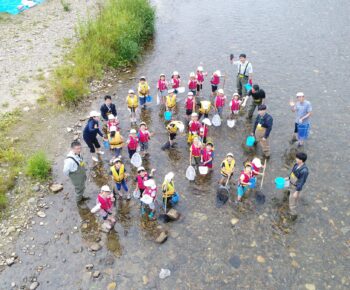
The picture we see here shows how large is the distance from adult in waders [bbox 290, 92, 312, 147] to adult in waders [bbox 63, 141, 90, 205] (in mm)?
7882

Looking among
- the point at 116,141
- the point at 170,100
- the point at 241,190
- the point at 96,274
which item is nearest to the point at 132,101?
the point at 170,100

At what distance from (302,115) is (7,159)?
1108 centimetres

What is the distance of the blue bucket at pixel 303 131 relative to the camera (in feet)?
41.1

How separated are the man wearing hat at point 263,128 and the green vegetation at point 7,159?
894cm

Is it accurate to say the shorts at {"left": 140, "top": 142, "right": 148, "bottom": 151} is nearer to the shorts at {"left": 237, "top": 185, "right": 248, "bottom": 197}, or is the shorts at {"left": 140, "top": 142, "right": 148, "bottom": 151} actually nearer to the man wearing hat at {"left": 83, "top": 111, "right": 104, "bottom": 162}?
the man wearing hat at {"left": 83, "top": 111, "right": 104, "bottom": 162}

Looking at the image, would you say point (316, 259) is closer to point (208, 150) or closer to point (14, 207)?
point (208, 150)

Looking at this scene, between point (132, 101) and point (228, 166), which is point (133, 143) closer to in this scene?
point (132, 101)

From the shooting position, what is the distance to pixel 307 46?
19.9 meters

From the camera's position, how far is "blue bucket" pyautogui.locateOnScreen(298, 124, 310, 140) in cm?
1254

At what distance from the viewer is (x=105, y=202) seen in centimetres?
962

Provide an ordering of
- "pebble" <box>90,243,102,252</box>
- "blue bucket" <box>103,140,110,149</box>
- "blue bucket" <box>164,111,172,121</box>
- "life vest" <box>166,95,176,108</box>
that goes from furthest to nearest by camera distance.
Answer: "blue bucket" <box>164,111,172,121</box> → "life vest" <box>166,95,176,108</box> → "blue bucket" <box>103,140,110,149</box> → "pebble" <box>90,243,102,252</box>

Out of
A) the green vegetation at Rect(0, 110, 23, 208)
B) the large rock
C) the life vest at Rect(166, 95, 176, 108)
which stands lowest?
the large rock

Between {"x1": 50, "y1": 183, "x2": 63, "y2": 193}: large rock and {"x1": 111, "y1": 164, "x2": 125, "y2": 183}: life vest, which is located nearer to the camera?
{"x1": 111, "y1": 164, "x2": 125, "y2": 183}: life vest

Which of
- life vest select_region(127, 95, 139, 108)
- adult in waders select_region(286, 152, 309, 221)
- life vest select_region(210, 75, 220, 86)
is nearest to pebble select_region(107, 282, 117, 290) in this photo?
adult in waders select_region(286, 152, 309, 221)
